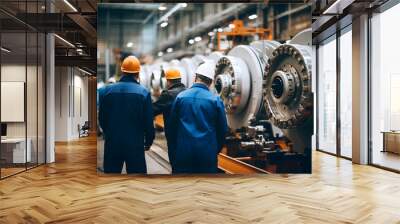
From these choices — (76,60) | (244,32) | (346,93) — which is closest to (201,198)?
(244,32)

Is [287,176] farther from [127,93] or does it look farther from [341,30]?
[341,30]

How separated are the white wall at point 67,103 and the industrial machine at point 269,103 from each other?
10247 mm

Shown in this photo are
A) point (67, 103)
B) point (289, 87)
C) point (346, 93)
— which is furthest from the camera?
point (67, 103)

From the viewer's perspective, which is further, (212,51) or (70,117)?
(70,117)

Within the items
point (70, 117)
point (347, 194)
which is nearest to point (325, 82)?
point (347, 194)

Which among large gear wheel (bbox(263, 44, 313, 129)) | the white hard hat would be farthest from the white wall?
large gear wheel (bbox(263, 44, 313, 129))

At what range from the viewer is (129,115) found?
5.99m

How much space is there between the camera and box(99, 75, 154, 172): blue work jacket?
5.98 meters

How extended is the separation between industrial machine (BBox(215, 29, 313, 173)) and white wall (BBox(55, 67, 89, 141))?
10247 millimetres

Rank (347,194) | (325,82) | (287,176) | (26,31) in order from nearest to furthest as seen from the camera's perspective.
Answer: (347,194)
(287,176)
(26,31)
(325,82)

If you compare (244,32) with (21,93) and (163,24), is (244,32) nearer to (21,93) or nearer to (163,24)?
(163,24)

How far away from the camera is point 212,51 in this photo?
6.05 metres

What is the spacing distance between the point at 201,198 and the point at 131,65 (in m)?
2.27

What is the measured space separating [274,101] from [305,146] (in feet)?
2.65
